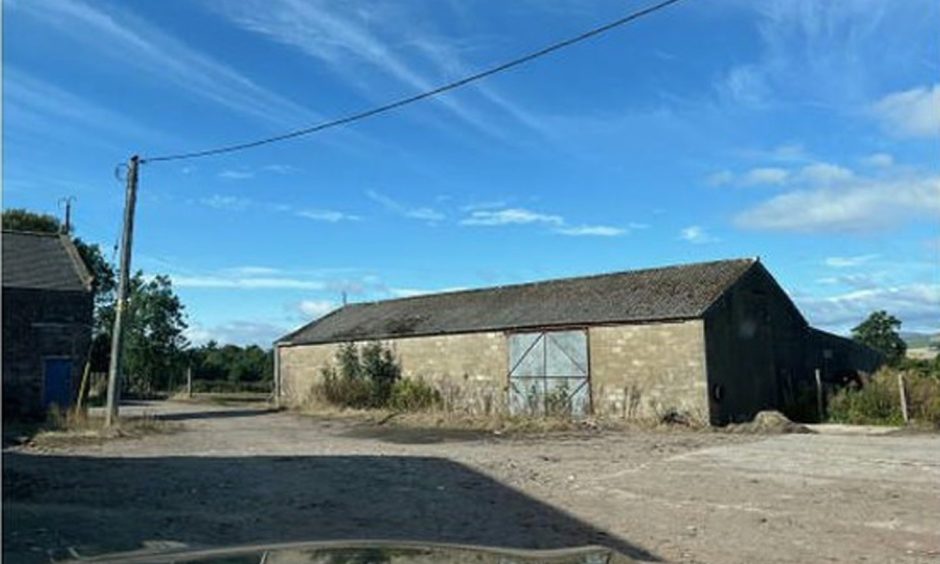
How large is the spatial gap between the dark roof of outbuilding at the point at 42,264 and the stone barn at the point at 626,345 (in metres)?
10.9

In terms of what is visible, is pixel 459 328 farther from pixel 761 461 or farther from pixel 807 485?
pixel 807 485

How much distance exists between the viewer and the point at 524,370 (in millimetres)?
28766

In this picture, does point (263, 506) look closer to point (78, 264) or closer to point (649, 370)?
point (649, 370)

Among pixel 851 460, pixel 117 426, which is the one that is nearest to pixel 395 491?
pixel 851 460

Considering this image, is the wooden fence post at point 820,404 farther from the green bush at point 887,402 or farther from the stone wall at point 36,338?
the stone wall at point 36,338

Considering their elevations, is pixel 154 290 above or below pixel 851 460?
above

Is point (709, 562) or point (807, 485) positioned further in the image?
point (807, 485)

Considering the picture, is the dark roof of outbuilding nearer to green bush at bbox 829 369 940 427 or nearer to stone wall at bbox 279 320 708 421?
stone wall at bbox 279 320 708 421

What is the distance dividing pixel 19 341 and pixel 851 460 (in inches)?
929

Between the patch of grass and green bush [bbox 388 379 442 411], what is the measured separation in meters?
8.43

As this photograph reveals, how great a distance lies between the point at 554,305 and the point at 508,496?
1810 cm

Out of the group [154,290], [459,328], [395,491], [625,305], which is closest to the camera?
[395,491]

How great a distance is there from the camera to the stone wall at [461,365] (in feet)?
97.0

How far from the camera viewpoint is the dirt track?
8930 mm
